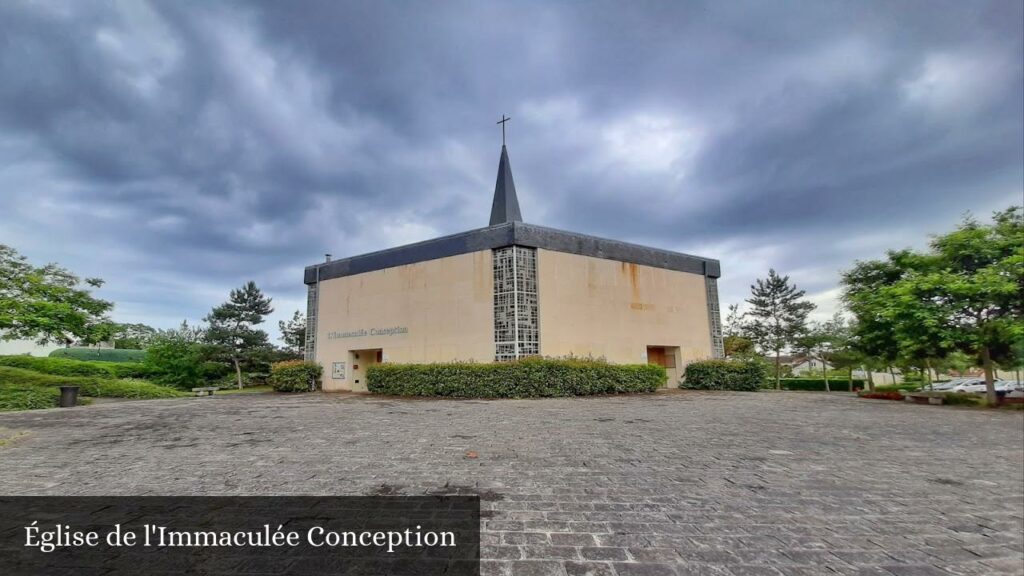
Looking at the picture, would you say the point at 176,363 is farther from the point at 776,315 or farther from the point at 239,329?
the point at 776,315

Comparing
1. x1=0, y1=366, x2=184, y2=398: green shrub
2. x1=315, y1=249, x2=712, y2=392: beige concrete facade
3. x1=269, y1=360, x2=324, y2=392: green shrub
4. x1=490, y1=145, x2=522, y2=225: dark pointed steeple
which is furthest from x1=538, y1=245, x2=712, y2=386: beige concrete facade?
x1=0, y1=366, x2=184, y2=398: green shrub

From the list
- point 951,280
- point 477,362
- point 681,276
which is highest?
point 681,276

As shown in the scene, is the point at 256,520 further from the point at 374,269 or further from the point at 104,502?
the point at 374,269

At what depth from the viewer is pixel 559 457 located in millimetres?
4273

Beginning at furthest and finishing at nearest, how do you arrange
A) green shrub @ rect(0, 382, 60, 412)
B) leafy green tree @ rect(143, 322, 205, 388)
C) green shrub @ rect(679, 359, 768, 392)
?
leafy green tree @ rect(143, 322, 205, 388)
green shrub @ rect(679, 359, 768, 392)
green shrub @ rect(0, 382, 60, 412)

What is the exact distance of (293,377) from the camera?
16422 mm

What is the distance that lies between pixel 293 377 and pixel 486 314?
28.5 feet

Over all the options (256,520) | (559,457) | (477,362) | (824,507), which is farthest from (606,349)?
(256,520)

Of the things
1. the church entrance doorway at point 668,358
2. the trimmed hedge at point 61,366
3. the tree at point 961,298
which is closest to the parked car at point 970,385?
the church entrance doorway at point 668,358

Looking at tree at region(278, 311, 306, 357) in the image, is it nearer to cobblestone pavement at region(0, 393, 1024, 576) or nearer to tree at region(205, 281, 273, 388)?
tree at region(205, 281, 273, 388)

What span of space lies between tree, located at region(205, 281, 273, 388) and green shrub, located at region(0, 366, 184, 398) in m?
6.19

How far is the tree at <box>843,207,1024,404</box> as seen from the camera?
6.92 metres

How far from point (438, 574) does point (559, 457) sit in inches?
95.1
